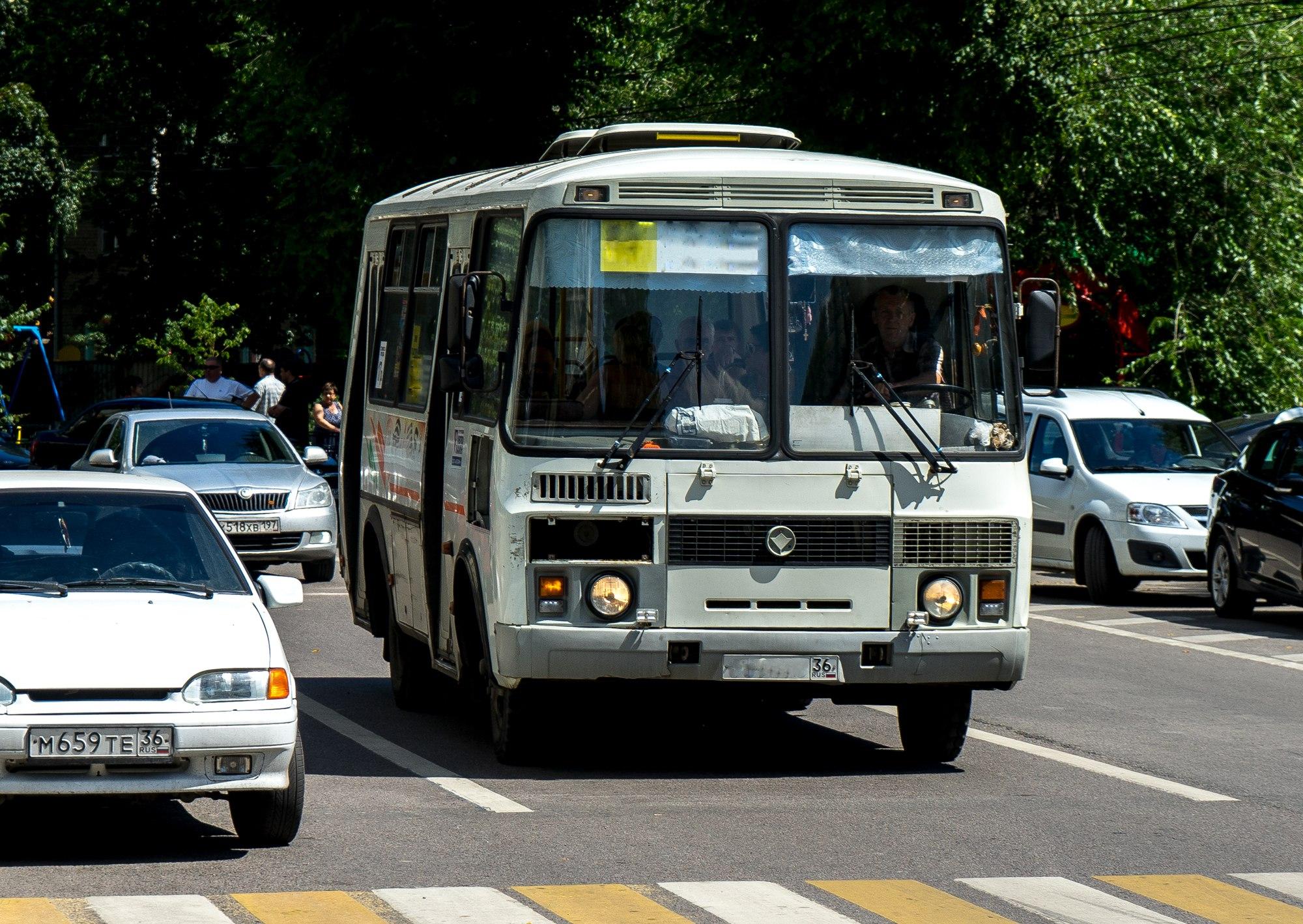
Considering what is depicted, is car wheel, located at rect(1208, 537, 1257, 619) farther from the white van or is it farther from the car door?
the car door

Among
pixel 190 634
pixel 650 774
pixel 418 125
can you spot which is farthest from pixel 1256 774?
pixel 418 125

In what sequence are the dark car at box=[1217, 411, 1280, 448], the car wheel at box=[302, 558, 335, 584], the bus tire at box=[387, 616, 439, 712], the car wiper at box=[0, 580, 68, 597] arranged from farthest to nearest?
1. the dark car at box=[1217, 411, 1280, 448]
2. the car wheel at box=[302, 558, 335, 584]
3. the bus tire at box=[387, 616, 439, 712]
4. the car wiper at box=[0, 580, 68, 597]

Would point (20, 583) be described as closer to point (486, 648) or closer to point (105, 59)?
point (486, 648)

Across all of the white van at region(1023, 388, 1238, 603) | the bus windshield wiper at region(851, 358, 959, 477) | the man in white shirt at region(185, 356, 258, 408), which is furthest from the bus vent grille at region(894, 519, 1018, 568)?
the man in white shirt at region(185, 356, 258, 408)

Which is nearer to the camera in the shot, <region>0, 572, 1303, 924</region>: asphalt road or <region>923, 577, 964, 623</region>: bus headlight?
<region>0, 572, 1303, 924</region>: asphalt road

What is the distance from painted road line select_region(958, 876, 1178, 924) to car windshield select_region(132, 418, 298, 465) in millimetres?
14571

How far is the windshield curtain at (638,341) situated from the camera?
32.7ft

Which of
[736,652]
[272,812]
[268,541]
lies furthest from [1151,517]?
[272,812]

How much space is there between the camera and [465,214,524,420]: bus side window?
10.3 meters

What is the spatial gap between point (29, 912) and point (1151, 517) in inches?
578

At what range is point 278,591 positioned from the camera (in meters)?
8.85

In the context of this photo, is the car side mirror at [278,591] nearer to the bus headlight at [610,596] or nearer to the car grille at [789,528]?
the bus headlight at [610,596]

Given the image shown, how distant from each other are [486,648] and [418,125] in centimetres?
2488

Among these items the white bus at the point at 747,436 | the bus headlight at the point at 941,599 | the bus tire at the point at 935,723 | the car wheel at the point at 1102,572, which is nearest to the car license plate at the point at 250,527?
the car wheel at the point at 1102,572
